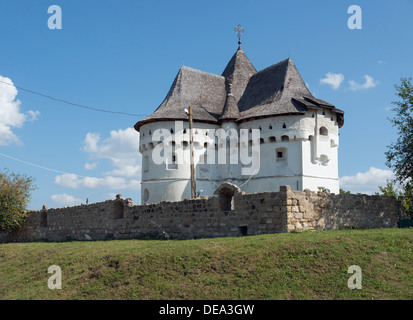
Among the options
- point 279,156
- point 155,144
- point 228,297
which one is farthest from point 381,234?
point 155,144

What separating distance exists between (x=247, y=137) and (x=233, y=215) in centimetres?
1556

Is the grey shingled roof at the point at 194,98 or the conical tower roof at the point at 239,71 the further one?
the conical tower roof at the point at 239,71

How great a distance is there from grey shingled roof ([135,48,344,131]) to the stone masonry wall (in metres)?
11.7

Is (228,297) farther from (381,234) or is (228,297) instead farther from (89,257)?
(89,257)

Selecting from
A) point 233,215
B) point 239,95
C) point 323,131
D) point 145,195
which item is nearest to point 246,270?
point 233,215

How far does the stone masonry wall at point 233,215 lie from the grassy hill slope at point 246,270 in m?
1.38

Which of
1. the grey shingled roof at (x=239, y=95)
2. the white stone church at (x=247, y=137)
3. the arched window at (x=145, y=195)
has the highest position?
the grey shingled roof at (x=239, y=95)

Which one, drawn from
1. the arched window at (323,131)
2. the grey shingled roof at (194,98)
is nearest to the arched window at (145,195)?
the grey shingled roof at (194,98)

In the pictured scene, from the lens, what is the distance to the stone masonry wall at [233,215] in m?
16.1

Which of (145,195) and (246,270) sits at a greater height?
(145,195)

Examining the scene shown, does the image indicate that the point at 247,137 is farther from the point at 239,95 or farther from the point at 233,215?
the point at 233,215

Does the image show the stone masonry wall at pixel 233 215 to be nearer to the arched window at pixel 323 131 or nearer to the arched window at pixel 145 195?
the arched window at pixel 145 195

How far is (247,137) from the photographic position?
3216cm

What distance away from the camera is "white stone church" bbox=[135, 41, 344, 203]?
99.6 ft
